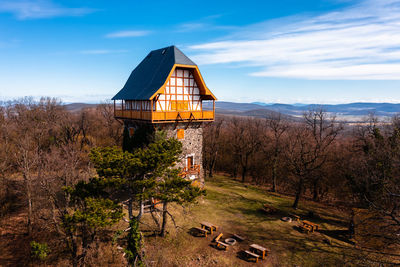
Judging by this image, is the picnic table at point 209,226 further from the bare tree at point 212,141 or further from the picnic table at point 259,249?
the bare tree at point 212,141

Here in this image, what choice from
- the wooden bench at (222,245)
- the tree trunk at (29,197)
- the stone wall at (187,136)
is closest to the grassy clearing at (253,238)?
the wooden bench at (222,245)

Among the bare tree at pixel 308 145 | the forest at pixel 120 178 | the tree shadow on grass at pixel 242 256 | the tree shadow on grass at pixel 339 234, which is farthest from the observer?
the bare tree at pixel 308 145

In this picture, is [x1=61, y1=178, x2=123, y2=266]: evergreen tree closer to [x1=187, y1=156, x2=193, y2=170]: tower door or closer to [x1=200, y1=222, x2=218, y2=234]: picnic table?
[x1=200, y1=222, x2=218, y2=234]: picnic table

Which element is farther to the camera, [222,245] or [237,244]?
[237,244]

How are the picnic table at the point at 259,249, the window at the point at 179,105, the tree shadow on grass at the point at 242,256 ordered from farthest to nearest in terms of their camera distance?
the window at the point at 179,105 → the picnic table at the point at 259,249 → the tree shadow on grass at the point at 242,256

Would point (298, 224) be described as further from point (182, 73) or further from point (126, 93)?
point (126, 93)

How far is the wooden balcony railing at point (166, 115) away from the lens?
21.9 meters

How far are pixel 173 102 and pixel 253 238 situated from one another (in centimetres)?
1538

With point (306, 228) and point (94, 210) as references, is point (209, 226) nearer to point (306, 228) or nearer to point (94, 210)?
point (306, 228)

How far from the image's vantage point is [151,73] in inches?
1034

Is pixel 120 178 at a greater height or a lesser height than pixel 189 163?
greater

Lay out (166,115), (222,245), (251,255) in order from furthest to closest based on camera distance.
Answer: (166,115)
(222,245)
(251,255)

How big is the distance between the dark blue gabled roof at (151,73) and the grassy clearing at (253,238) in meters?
13.1

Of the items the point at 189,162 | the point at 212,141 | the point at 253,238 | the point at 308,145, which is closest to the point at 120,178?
the point at 253,238
